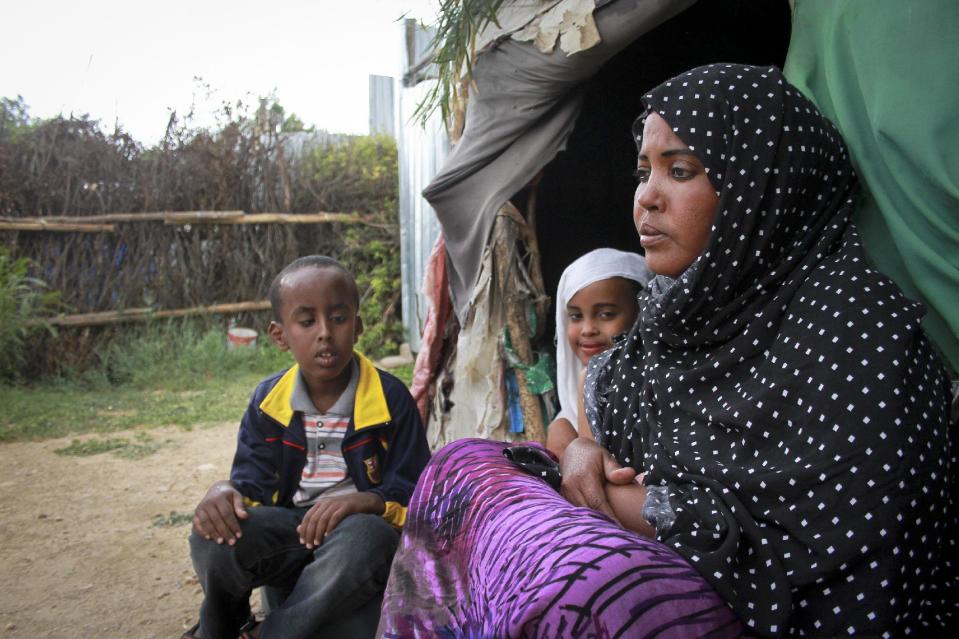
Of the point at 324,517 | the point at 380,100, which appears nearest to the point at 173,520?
the point at 324,517

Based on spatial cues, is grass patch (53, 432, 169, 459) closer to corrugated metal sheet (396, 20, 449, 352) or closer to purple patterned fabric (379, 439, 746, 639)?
corrugated metal sheet (396, 20, 449, 352)

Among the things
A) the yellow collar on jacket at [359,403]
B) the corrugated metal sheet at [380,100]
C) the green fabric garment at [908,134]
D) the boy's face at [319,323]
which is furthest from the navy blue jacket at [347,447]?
the corrugated metal sheet at [380,100]

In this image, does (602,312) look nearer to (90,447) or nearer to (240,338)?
(90,447)

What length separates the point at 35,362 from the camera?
7.64 metres

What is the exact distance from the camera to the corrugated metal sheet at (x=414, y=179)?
24.3ft

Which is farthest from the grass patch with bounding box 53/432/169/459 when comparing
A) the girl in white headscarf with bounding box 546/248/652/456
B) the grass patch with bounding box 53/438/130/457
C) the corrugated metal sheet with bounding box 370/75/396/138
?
the corrugated metal sheet with bounding box 370/75/396/138

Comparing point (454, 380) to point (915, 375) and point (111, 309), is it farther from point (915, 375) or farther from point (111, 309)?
point (111, 309)

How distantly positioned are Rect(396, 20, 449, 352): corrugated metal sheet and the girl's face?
4189mm

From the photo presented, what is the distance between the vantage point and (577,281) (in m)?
2.95

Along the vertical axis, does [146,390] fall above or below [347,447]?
below

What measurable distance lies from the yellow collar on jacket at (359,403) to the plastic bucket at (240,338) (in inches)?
248

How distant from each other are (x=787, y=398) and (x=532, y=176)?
2037mm

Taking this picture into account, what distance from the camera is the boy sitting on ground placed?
2.24 metres

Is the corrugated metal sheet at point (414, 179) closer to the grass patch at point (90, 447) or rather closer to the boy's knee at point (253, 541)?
the grass patch at point (90, 447)
